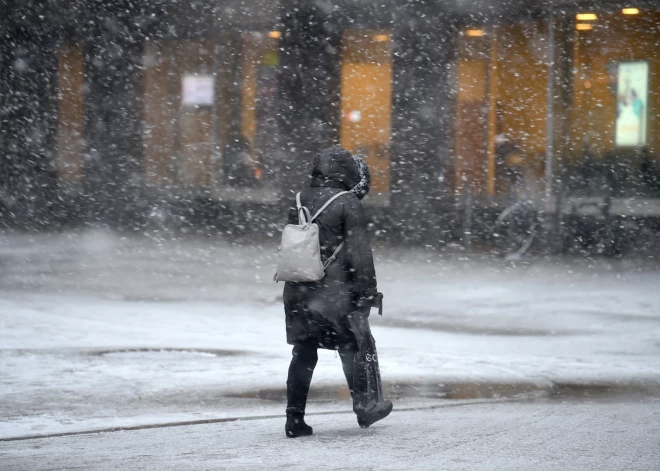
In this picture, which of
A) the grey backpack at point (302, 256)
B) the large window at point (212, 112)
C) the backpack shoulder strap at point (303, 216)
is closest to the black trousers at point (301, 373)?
the grey backpack at point (302, 256)

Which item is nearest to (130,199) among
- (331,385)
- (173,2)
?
(173,2)

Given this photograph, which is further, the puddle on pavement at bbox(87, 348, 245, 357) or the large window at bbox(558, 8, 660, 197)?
the large window at bbox(558, 8, 660, 197)

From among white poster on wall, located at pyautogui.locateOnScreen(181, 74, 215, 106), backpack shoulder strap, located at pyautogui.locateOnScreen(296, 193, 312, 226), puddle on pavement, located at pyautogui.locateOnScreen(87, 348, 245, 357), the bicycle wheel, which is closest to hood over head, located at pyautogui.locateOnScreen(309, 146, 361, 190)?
backpack shoulder strap, located at pyautogui.locateOnScreen(296, 193, 312, 226)

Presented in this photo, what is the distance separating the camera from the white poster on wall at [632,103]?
16.4m

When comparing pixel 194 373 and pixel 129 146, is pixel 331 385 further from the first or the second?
pixel 129 146

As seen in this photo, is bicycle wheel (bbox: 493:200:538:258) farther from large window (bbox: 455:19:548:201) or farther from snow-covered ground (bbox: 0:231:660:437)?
snow-covered ground (bbox: 0:231:660:437)

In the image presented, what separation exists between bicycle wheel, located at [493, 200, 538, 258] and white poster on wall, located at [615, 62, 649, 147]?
1738 mm

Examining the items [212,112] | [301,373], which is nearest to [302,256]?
[301,373]

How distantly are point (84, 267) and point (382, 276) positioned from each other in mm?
4081

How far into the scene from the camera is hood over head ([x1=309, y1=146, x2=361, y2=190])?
18.3 feet

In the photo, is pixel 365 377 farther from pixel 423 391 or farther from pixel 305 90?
pixel 305 90

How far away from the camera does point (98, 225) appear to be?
18875mm

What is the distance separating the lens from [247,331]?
9.82 meters

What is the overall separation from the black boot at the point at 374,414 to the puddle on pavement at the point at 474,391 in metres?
1.30
